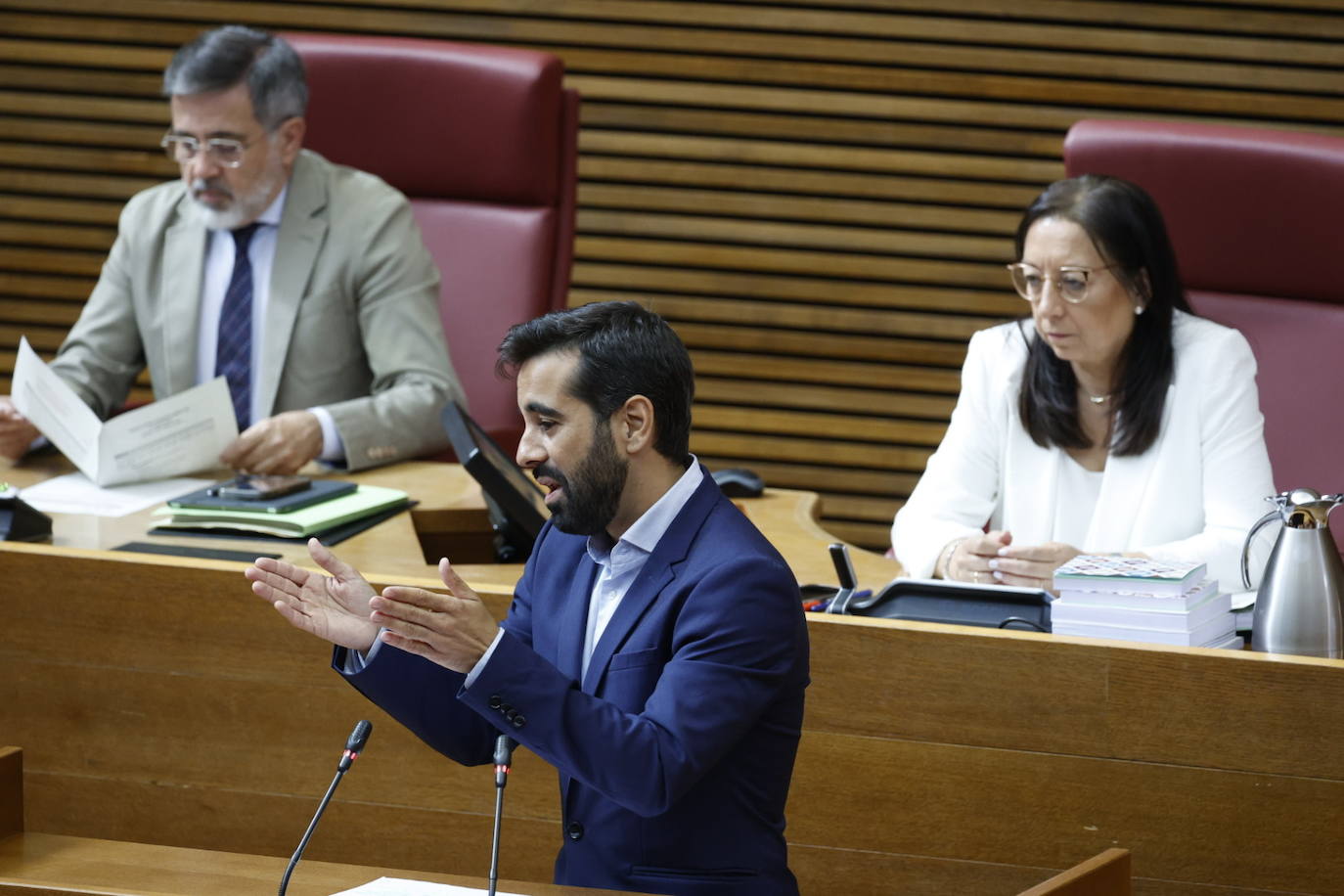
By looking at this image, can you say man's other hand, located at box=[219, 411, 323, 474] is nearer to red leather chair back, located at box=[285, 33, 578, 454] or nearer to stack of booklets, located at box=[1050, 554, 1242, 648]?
red leather chair back, located at box=[285, 33, 578, 454]

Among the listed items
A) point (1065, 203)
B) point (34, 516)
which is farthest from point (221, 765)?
point (1065, 203)

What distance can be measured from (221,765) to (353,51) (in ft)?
5.73

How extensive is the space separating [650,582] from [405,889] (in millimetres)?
382

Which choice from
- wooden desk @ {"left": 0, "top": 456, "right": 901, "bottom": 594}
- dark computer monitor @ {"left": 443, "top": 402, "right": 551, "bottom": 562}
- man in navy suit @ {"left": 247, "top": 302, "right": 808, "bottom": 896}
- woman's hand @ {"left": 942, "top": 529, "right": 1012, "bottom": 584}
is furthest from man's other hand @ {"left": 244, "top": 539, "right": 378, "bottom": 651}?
woman's hand @ {"left": 942, "top": 529, "right": 1012, "bottom": 584}

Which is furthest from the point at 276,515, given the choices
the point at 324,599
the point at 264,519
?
the point at 324,599

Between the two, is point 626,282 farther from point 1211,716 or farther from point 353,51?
point 1211,716

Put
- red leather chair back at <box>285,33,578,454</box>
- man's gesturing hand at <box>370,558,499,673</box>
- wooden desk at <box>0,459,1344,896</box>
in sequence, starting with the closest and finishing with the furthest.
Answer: man's gesturing hand at <box>370,558,499,673</box> < wooden desk at <box>0,459,1344,896</box> < red leather chair back at <box>285,33,578,454</box>

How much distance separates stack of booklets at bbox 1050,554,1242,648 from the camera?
2.12 meters

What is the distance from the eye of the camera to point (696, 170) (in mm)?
4664

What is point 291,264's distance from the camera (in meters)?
3.39

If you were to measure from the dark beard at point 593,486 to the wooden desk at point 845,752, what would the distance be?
50 centimetres

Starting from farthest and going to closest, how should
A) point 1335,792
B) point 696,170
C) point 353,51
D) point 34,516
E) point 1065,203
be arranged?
1. point 696,170
2. point 353,51
3. point 1065,203
4. point 34,516
5. point 1335,792

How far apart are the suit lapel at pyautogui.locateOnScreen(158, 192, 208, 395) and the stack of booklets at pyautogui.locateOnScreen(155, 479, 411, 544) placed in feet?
2.31

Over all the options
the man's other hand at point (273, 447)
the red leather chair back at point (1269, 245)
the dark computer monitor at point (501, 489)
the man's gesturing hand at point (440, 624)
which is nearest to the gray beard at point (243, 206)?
the man's other hand at point (273, 447)
